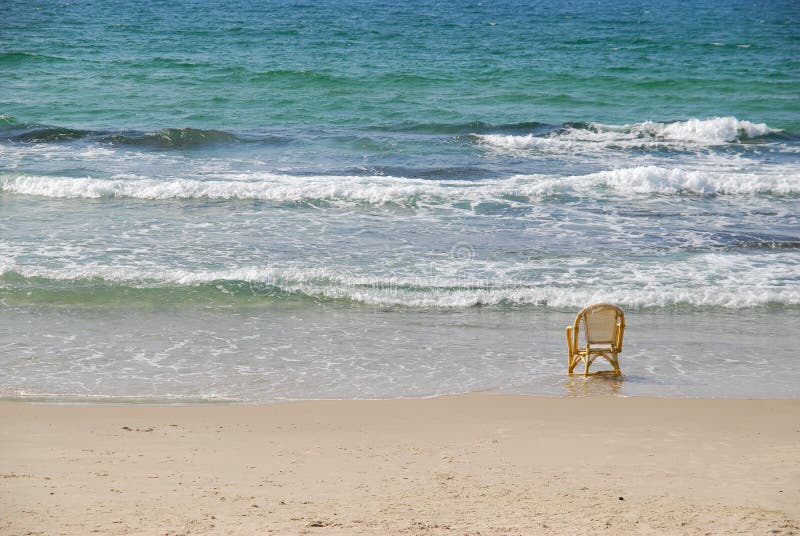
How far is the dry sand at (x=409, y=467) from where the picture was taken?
557 cm

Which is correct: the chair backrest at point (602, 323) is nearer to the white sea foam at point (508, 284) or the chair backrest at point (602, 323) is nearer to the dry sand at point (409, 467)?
the dry sand at point (409, 467)

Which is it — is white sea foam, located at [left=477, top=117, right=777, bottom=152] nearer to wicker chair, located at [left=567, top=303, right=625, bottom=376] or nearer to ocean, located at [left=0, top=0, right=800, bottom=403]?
ocean, located at [left=0, top=0, right=800, bottom=403]

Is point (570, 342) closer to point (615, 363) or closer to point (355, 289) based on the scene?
point (615, 363)

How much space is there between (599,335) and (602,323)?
13 centimetres

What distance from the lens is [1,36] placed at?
35.7 m

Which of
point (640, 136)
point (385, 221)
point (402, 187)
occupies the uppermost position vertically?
point (640, 136)

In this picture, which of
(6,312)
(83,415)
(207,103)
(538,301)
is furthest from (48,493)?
(207,103)

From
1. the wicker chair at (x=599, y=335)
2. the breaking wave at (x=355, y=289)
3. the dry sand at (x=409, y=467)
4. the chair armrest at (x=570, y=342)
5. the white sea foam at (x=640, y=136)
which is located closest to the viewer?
the dry sand at (x=409, y=467)

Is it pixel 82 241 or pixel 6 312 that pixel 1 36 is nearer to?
pixel 82 241

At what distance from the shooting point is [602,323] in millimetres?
8992

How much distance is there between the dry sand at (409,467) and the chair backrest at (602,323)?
0.90m

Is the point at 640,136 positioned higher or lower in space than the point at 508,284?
higher

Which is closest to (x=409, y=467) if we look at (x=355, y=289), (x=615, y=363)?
(x=615, y=363)

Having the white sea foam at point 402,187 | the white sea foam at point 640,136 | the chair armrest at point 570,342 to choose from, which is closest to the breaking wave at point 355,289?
the chair armrest at point 570,342
